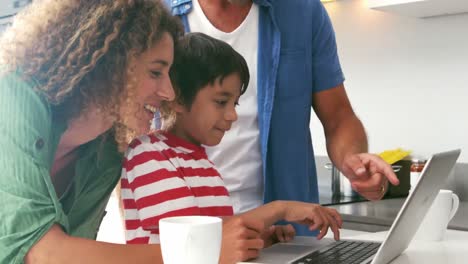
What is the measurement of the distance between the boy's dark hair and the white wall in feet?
3.93

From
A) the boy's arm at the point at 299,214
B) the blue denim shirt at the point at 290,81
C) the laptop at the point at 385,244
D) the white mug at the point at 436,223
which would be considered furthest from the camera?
the blue denim shirt at the point at 290,81

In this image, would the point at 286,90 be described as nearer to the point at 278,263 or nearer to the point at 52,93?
the point at 278,263

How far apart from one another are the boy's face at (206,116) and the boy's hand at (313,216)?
0.58 ft

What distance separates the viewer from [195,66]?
47.0 inches

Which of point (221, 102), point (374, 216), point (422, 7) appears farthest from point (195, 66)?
point (422, 7)

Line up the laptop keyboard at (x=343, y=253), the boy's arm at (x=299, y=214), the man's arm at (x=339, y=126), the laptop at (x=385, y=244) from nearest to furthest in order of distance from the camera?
the laptop at (x=385, y=244) < the laptop keyboard at (x=343, y=253) < the boy's arm at (x=299, y=214) < the man's arm at (x=339, y=126)

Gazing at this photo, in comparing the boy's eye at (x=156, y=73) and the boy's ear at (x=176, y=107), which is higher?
the boy's eye at (x=156, y=73)

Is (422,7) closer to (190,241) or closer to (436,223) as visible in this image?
(436,223)

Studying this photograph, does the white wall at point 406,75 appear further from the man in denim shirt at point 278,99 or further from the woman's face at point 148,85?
the woman's face at point 148,85

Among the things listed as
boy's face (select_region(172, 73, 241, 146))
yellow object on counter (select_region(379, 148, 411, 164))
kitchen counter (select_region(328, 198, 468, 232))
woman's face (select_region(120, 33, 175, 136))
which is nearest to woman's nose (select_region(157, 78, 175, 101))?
woman's face (select_region(120, 33, 175, 136))

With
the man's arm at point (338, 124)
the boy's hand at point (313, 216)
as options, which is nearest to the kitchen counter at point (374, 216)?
the man's arm at point (338, 124)

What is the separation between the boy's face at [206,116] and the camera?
1183mm

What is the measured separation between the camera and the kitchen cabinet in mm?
2025

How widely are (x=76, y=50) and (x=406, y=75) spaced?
161cm
